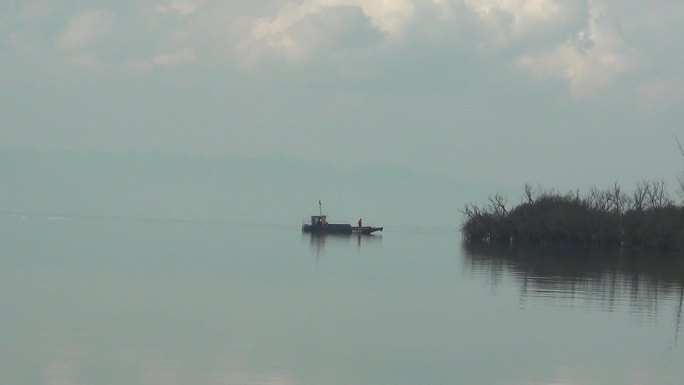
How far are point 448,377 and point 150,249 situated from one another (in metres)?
36.7

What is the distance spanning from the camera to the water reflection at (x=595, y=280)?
27297 millimetres

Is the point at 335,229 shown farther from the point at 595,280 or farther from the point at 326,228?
the point at 595,280

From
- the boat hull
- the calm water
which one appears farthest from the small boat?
the calm water

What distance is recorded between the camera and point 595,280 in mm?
35156

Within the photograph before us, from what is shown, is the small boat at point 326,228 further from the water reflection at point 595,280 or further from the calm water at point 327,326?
the calm water at point 327,326

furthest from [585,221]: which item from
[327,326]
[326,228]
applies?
[327,326]

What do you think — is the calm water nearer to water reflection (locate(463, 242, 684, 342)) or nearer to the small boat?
water reflection (locate(463, 242, 684, 342))

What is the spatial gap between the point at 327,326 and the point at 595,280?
1628cm

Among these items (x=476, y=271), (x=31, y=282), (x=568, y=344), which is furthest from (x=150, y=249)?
(x=568, y=344)

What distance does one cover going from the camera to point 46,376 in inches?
585

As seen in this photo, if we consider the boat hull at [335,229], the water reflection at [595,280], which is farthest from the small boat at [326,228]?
the water reflection at [595,280]

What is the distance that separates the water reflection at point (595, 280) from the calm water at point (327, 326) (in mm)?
101

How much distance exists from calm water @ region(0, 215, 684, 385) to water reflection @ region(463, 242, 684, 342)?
10cm

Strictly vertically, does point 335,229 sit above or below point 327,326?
above
